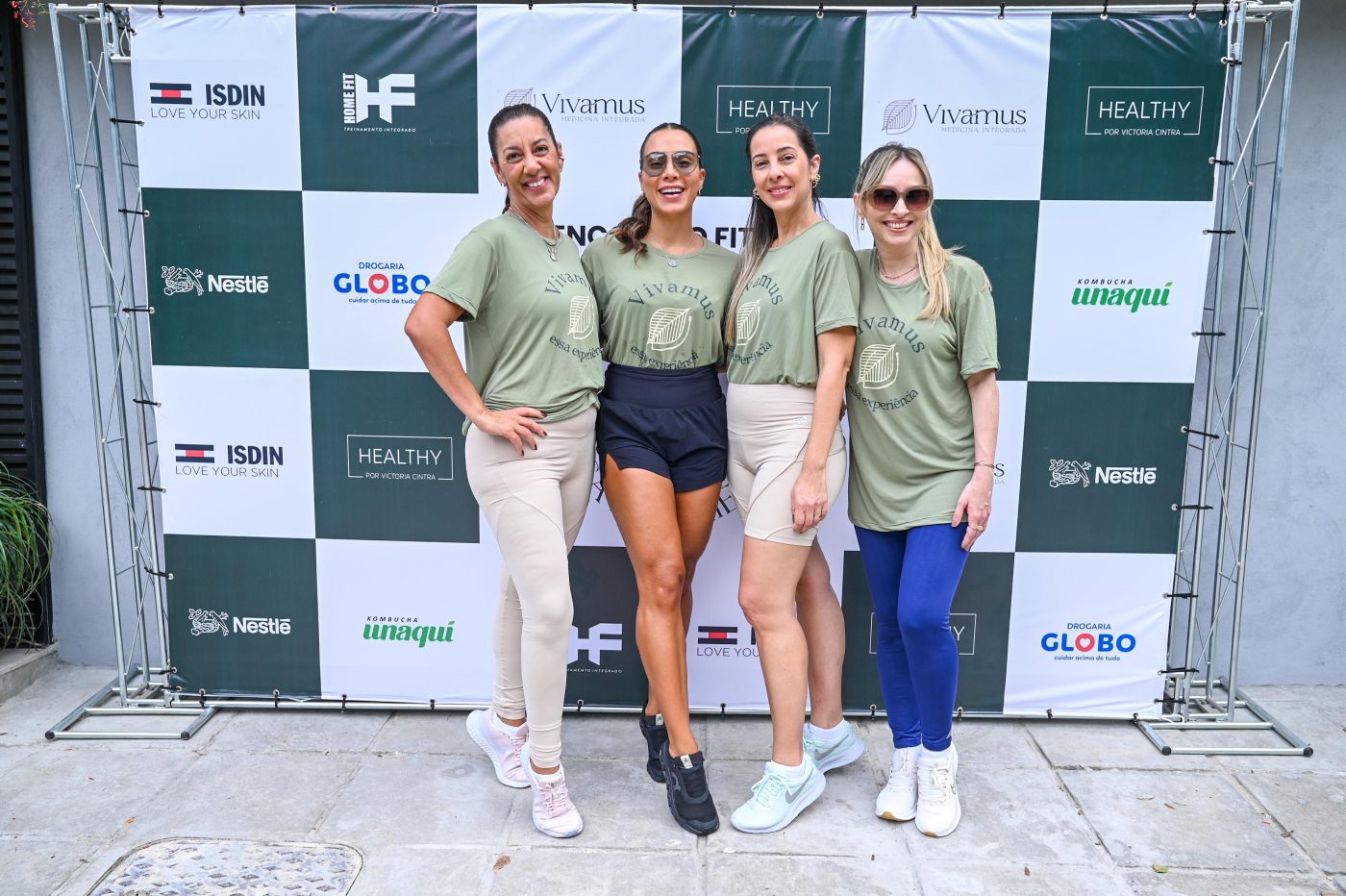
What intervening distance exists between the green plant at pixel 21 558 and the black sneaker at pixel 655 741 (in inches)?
89.5

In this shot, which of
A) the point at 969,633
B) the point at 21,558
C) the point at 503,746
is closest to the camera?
the point at 503,746

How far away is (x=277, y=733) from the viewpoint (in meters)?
3.22

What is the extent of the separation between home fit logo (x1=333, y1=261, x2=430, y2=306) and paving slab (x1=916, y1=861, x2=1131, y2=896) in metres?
2.24

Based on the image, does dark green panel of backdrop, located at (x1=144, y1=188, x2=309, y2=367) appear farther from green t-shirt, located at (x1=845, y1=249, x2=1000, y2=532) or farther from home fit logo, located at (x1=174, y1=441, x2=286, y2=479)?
green t-shirt, located at (x1=845, y1=249, x2=1000, y2=532)

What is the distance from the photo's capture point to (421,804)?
9.17 feet

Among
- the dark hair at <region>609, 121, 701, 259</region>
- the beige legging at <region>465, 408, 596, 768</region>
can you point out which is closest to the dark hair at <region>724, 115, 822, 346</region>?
the dark hair at <region>609, 121, 701, 259</region>

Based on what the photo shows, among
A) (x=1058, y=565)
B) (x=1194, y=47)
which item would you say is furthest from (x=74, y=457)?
(x=1194, y=47)

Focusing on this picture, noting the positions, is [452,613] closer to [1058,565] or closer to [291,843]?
[291,843]

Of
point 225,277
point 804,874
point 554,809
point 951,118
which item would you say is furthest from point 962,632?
point 225,277

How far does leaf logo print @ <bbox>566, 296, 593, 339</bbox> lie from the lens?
2617 millimetres

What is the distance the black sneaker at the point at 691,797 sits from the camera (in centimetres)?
263

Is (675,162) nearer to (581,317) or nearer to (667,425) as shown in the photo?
(581,317)

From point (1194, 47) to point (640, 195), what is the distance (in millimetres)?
1743

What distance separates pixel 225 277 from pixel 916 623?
239 centimetres
